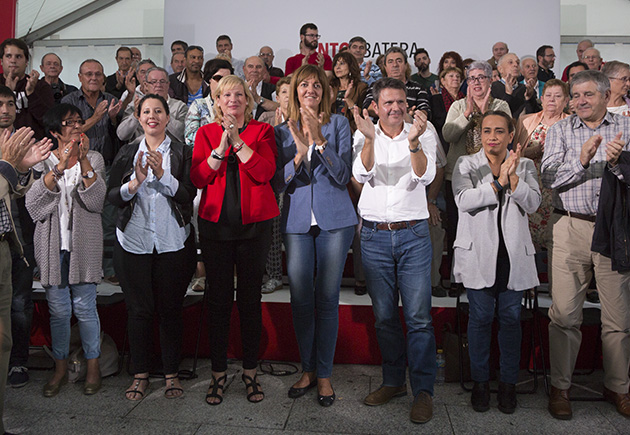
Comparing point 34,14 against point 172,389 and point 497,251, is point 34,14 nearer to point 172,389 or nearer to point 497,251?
point 172,389

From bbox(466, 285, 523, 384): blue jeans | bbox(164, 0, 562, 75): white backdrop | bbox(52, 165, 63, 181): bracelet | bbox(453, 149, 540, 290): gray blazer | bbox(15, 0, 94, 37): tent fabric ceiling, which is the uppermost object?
bbox(15, 0, 94, 37): tent fabric ceiling

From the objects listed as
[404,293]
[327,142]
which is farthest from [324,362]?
[327,142]

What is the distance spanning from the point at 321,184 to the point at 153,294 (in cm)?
114

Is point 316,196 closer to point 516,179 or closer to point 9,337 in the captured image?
point 516,179

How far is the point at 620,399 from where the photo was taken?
2898 millimetres

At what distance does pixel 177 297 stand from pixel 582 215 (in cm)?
227

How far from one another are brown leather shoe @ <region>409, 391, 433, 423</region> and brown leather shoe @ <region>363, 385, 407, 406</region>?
0.19 m

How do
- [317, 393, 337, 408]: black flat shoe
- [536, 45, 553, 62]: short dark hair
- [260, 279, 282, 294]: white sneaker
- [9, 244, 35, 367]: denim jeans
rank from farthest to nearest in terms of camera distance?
[536, 45, 553, 62]: short dark hair < [260, 279, 282, 294]: white sneaker < [9, 244, 35, 367]: denim jeans < [317, 393, 337, 408]: black flat shoe

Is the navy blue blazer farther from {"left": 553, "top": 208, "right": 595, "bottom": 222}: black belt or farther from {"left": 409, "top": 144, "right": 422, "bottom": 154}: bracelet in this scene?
{"left": 553, "top": 208, "right": 595, "bottom": 222}: black belt

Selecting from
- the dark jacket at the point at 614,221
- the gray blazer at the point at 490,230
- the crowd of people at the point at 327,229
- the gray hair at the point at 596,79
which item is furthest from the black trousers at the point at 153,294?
the gray hair at the point at 596,79

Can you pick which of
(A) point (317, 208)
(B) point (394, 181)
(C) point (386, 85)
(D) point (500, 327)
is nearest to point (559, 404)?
(D) point (500, 327)

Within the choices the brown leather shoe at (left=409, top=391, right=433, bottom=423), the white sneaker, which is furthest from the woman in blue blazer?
the white sneaker

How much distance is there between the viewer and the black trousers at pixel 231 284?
2924 millimetres

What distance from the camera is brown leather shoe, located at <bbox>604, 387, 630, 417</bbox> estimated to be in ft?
9.36
